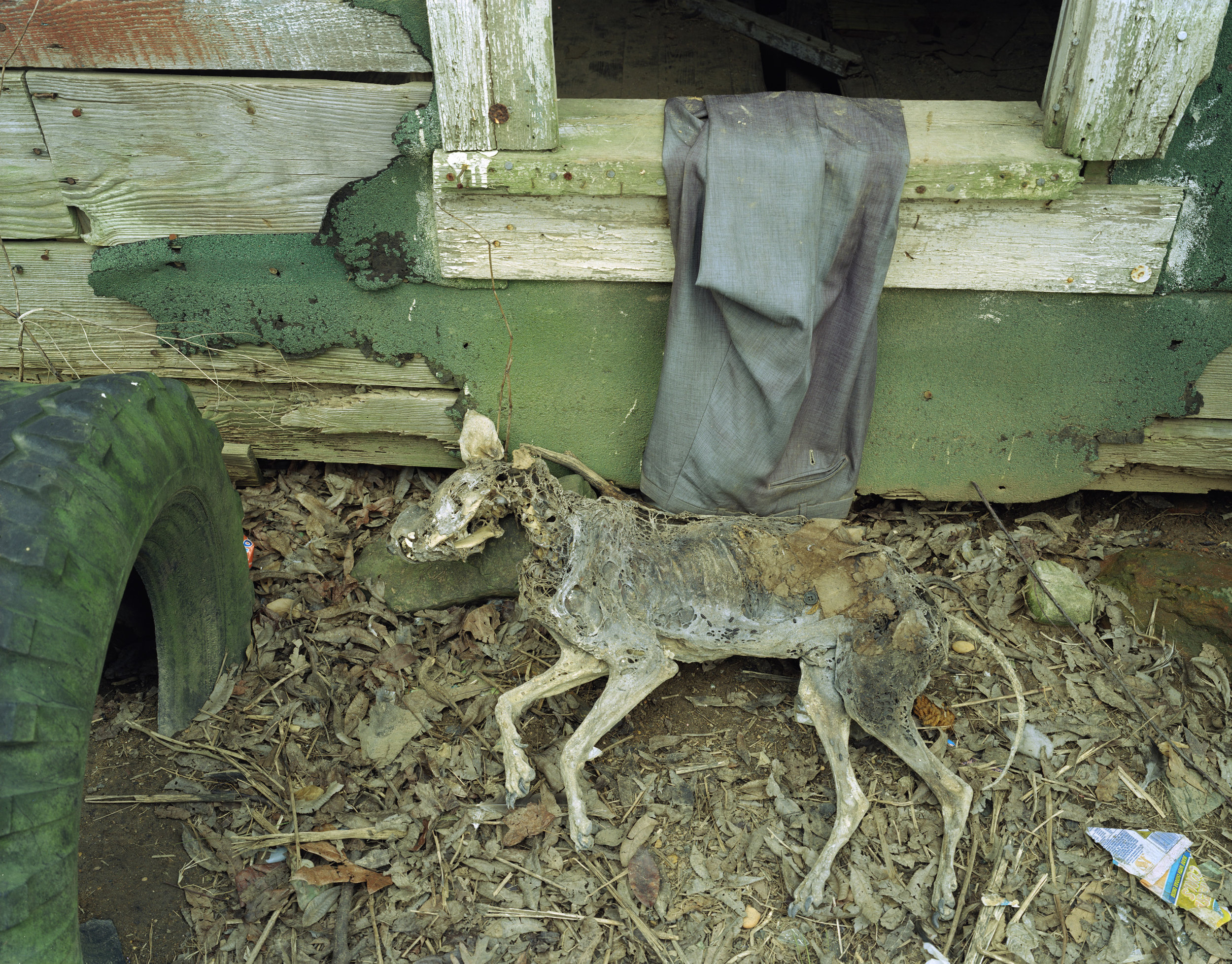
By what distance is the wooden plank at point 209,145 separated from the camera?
2.91m

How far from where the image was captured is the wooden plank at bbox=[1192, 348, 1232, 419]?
10.4 feet

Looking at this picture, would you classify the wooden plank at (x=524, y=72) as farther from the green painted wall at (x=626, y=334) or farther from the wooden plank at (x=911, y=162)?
the green painted wall at (x=626, y=334)

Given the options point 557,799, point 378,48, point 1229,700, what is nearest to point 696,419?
point 557,799

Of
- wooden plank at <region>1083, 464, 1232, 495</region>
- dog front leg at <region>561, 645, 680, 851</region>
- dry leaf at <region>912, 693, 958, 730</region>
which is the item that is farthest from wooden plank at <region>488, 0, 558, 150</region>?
wooden plank at <region>1083, 464, 1232, 495</region>

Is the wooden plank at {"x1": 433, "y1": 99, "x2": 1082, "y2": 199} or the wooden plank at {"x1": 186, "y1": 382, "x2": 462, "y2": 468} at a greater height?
the wooden plank at {"x1": 433, "y1": 99, "x2": 1082, "y2": 199}

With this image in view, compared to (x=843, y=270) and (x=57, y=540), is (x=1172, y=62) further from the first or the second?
(x=57, y=540)

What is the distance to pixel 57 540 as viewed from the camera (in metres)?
1.96

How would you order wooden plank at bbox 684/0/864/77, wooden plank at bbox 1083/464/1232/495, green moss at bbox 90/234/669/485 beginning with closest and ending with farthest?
green moss at bbox 90/234/669/485, wooden plank at bbox 1083/464/1232/495, wooden plank at bbox 684/0/864/77

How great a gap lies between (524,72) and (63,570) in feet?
A: 6.42

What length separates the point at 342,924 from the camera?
8.36 feet

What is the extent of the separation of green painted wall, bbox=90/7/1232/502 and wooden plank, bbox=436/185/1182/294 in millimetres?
81

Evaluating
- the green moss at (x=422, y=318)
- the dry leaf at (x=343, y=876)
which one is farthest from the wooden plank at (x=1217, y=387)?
the dry leaf at (x=343, y=876)

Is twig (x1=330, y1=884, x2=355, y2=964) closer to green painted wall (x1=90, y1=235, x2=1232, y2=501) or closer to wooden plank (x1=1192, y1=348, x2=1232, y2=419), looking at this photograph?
green painted wall (x1=90, y1=235, x2=1232, y2=501)

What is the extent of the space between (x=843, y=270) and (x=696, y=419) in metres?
0.72
